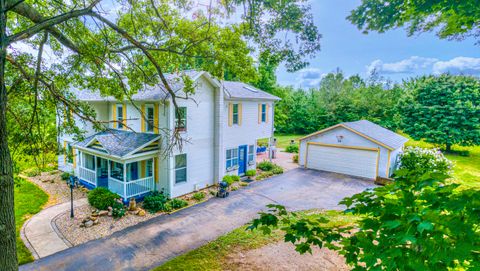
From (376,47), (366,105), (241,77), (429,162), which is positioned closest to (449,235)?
(376,47)

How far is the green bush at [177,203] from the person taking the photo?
38.6 ft

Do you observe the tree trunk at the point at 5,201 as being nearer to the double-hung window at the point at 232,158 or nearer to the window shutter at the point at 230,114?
the window shutter at the point at 230,114

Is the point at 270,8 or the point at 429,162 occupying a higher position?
the point at 270,8

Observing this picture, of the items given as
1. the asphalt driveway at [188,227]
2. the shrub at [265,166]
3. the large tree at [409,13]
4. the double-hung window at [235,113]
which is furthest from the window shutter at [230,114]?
the large tree at [409,13]

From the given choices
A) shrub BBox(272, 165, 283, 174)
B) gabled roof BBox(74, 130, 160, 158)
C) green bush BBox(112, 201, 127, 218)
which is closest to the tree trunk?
green bush BBox(112, 201, 127, 218)

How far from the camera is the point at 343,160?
18359 mm

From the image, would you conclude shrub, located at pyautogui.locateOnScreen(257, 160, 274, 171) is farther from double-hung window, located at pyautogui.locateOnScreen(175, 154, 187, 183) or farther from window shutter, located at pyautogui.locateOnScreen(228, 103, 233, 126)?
double-hung window, located at pyautogui.locateOnScreen(175, 154, 187, 183)

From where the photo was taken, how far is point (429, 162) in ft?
55.5

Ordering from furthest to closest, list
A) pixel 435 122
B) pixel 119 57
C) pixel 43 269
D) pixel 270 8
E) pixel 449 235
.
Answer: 1. pixel 435 122
2. pixel 119 57
3. pixel 43 269
4. pixel 270 8
5. pixel 449 235

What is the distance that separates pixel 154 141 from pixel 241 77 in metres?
6.15

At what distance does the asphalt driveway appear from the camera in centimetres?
774

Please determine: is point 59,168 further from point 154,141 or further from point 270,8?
point 270,8

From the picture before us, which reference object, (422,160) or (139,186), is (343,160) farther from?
(139,186)

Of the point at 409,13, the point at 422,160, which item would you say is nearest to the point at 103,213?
the point at 409,13
